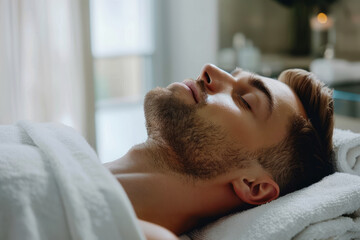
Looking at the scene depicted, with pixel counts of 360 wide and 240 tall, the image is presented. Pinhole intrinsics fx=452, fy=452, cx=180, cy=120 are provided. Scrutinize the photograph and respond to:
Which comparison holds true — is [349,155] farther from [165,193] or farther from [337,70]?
[337,70]

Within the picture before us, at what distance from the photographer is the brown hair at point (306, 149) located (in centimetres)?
112

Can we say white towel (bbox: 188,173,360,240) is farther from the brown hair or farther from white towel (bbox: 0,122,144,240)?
white towel (bbox: 0,122,144,240)

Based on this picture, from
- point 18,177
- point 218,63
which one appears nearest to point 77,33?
point 218,63

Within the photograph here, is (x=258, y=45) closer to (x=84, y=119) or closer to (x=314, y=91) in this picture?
(x=84, y=119)

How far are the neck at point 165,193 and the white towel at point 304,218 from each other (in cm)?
5

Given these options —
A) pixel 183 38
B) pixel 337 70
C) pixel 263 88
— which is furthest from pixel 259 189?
pixel 183 38

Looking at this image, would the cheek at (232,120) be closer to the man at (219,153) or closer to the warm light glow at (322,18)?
the man at (219,153)

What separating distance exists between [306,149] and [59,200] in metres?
0.64

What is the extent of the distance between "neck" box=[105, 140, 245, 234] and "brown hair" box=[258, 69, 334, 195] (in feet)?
0.43

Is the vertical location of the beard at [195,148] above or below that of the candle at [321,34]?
below

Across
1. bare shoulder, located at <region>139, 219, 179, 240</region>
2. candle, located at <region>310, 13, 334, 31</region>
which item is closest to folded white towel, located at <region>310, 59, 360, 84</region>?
candle, located at <region>310, 13, 334, 31</region>

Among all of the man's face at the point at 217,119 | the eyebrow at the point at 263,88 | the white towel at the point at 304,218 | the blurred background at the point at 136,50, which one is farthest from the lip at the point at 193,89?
the blurred background at the point at 136,50

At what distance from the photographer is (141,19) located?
324 centimetres

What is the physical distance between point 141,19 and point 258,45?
2.88 ft
